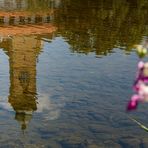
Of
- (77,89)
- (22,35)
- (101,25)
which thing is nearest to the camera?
(77,89)

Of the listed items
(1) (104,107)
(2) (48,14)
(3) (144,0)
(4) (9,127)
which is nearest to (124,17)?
(2) (48,14)

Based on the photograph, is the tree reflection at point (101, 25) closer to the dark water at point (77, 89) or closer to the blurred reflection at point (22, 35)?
the dark water at point (77, 89)

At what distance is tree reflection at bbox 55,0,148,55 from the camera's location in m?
31.3

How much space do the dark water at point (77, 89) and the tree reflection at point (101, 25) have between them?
3.6 inches

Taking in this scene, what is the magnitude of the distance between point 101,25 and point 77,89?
1993cm

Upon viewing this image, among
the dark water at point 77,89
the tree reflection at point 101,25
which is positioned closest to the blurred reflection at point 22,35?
the dark water at point 77,89

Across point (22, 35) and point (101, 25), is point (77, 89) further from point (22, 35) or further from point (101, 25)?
point (22, 35)

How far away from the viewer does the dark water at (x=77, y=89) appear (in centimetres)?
1405

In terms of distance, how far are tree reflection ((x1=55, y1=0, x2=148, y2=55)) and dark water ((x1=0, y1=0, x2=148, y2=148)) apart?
0.09 meters

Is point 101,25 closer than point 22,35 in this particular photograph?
Yes

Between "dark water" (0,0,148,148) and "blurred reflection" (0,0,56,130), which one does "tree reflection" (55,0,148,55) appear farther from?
"blurred reflection" (0,0,56,130)

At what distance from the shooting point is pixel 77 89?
2006cm

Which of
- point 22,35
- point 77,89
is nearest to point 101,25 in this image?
point 22,35

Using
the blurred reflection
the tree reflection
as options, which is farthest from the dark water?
the blurred reflection
